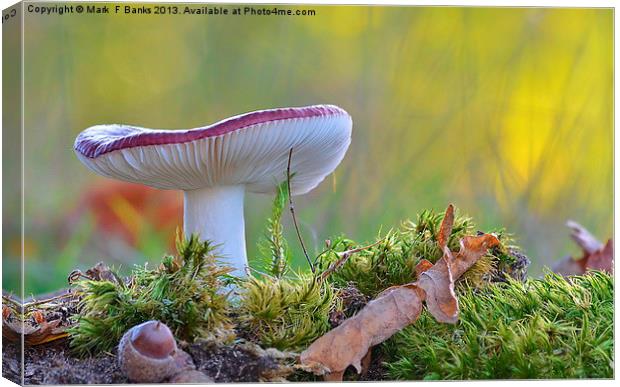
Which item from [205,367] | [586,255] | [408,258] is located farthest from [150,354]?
[586,255]

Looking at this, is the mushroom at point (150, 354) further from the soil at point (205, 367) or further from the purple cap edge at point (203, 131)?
the purple cap edge at point (203, 131)

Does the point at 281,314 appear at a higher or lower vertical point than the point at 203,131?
lower

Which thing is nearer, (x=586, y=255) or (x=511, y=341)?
(x=511, y=341)

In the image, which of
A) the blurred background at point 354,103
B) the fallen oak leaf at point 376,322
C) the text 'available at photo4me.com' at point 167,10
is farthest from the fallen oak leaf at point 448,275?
the text 'available at photo4me.com' at point 167,10

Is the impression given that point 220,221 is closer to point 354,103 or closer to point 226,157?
point 226,157

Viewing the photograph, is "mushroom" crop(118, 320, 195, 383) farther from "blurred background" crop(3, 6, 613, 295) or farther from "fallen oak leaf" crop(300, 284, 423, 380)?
"blurred background" crop(3, 6, 613, 295)

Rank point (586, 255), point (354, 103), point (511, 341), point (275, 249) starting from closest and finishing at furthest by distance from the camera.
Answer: point (511, 341), point (275, 249), point (354, 103), point (586, 255)

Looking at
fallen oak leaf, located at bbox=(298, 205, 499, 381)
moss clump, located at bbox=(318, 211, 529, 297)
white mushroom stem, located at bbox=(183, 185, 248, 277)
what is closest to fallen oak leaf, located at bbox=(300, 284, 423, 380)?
fallen oak leaf, located at bbox=(298, 205, 499, 381)

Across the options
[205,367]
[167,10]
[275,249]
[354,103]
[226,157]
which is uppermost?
[167,10]
